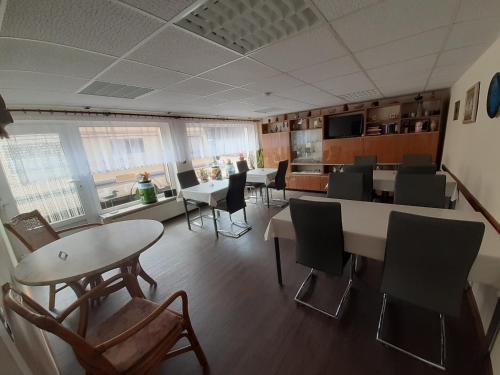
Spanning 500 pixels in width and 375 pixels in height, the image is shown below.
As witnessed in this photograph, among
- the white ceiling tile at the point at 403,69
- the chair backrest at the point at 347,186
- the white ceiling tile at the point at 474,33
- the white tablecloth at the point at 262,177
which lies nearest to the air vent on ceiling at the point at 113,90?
the chair backrest at the point at 347,186

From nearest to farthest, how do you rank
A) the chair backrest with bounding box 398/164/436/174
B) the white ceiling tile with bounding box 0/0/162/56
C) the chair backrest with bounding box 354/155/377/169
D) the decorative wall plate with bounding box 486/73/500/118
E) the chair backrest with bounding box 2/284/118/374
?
the chair backrest with bounding box 2/284/118/374, the white ceiling tile with bounding box 0/0/162/56, the decorative wall plate with bounding box 486/73/500/118, the chair backrest with bounding box 398/164/436/174, the chair backrest with bounding box 354/155/377/169

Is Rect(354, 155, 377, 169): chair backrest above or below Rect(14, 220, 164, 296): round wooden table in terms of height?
above

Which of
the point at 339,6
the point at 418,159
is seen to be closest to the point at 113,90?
the point at 339,6

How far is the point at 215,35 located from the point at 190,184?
295 centimetres

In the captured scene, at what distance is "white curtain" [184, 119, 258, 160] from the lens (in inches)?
187

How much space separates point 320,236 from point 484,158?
161 cm

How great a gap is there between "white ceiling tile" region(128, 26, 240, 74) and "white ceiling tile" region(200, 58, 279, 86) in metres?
0.12

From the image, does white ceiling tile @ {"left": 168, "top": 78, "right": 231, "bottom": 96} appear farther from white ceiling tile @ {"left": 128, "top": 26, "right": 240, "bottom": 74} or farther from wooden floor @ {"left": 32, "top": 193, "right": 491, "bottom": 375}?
wooden floor @ {"left": 32, "top": 193, "right": 491, "bottom": 375}

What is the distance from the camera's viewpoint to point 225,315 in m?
1.78

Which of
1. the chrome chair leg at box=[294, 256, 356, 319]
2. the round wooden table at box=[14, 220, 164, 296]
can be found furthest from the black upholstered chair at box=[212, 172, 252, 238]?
the chrome chair leg at box=[294, 256, 356, 319]

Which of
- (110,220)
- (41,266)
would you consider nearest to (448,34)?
(41,266)

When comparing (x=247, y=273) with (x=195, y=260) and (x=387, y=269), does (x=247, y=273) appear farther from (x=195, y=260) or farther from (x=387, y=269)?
(x=387, y=269)

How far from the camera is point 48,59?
1.42 metres

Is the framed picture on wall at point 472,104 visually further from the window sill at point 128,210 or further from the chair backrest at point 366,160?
the window sill at point 128,210
